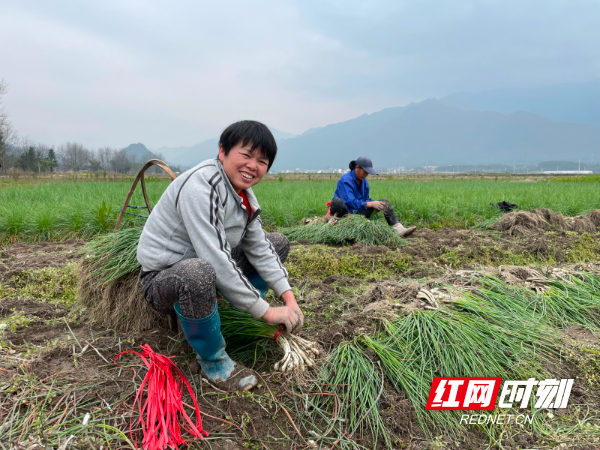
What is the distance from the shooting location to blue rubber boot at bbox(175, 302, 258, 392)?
1504 mm

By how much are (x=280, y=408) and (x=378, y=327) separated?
692 millimetres

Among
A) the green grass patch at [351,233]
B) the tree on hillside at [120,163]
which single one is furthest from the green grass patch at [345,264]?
the tree on hillside at [120,163]

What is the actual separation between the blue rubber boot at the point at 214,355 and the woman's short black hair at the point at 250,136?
71 cm

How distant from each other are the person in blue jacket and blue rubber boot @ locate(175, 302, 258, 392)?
374cm

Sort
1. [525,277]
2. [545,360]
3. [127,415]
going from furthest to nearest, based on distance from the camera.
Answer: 1. [525,277]
2. [545,360]
3. [127,415]

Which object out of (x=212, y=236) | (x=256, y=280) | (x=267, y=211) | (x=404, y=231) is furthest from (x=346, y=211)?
(x=212, y=236)

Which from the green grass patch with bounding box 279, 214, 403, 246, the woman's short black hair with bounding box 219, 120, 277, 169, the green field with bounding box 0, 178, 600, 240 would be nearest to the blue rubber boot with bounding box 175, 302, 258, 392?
the woman's short black hair with bounding box 219, 120, 277, 169

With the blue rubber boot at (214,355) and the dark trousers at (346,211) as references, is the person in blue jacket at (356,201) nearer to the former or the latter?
the dark trousers at (346,211)

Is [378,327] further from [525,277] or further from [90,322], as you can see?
[90,322]

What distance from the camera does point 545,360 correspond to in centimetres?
179

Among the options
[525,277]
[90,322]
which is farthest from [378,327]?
[90,322]

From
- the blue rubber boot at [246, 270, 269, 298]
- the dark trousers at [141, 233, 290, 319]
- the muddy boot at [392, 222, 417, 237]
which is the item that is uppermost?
the dark trousers at [141, 233, 290, 319]

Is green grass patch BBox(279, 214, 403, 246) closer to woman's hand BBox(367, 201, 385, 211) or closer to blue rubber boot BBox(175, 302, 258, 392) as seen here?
woman's hand BBox(367, 201, 385, 211)

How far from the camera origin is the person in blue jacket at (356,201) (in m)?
5.02
